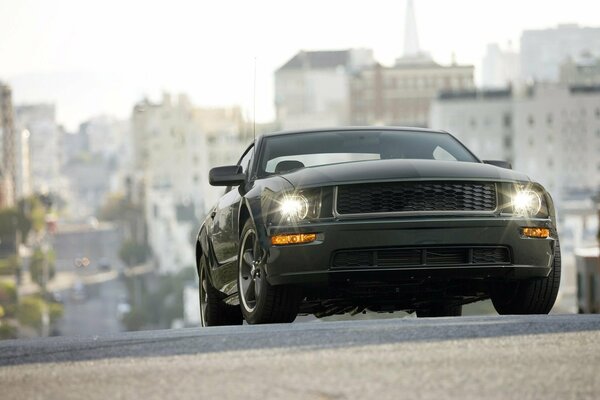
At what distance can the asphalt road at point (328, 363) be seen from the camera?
6.73 meters

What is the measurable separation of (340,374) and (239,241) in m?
3.84

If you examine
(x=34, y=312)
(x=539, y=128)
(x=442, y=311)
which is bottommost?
(x=34, y=312)

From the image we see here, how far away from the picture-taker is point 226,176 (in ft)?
37.2

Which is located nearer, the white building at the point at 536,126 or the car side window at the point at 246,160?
the car side window at the point at 246,160

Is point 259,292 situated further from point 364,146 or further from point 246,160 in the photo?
point 246,160

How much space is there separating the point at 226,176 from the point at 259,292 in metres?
1.19

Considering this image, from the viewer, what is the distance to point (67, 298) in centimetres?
18412

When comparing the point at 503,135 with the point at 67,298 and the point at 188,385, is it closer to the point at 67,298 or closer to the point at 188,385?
the point at 67,298

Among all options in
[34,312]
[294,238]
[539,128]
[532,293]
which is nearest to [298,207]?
[294,238]

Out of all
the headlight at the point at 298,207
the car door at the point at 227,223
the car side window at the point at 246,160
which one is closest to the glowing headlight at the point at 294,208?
the headlight at the point at 298,207

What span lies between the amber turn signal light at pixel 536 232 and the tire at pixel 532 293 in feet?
0.42

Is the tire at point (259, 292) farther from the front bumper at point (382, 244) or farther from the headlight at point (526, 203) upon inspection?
the headlight at point (526, 203)

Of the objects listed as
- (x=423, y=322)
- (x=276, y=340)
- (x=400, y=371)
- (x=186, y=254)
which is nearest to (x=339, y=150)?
(x=423, y=322)

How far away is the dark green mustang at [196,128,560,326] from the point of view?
32.9 feet
